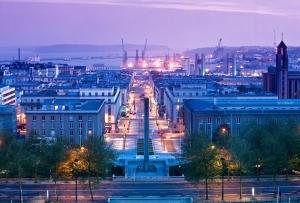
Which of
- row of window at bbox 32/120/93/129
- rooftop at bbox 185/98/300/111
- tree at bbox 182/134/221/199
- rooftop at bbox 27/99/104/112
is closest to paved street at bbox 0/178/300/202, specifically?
tree at bbox 182/134/221/199

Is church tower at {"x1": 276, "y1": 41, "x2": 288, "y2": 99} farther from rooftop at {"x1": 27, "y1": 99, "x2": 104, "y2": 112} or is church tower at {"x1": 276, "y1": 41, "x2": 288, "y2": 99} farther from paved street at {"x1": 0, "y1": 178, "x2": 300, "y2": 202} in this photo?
paved street at {"x1": 0, "y1": 178, "x2": 300, "y2": 202}

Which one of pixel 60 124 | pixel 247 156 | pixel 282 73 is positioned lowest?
pixel 247 156

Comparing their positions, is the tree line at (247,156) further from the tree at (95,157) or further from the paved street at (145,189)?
the tree at (95,157)

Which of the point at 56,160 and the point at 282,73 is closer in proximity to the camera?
the point at 56,160

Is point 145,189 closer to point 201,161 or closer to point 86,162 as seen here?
point 86,162

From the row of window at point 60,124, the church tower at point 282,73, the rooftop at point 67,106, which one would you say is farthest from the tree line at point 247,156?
the church tower at point 282,73

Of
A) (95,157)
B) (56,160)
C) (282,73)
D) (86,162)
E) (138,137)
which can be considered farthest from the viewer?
(282,73)

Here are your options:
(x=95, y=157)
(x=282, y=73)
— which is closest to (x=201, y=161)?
(x=95, y=157)
